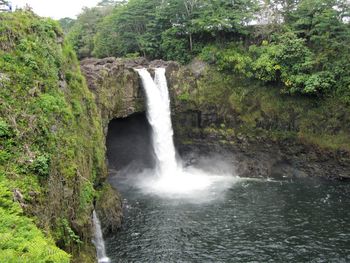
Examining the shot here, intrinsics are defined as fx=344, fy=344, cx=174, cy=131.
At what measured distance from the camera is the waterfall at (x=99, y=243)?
1778 cm

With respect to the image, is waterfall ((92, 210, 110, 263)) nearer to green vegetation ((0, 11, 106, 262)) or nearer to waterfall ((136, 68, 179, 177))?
green vegetation ((0, 11, 106, 262))

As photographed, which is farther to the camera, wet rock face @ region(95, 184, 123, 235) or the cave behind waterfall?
the cave behind waterfall

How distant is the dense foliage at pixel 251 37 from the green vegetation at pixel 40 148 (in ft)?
61.7

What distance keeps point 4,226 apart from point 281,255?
14.0 m

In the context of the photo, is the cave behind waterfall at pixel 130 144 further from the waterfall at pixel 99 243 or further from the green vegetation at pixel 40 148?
the waterfall at pixel 99 243

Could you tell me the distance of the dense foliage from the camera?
2909 centimetres

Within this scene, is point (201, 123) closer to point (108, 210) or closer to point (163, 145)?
point (163, 145)

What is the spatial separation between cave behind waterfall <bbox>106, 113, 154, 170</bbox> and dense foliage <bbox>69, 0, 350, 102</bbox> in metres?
8.82

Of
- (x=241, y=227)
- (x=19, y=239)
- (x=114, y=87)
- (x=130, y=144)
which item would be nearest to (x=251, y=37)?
(x=114, y=87)

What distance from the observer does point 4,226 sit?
848 cm

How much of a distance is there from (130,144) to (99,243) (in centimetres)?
1580

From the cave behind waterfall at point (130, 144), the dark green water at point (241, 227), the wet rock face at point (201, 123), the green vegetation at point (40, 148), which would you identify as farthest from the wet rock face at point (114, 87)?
the green vegetation at point (40, 148)

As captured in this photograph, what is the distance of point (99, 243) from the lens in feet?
60.6

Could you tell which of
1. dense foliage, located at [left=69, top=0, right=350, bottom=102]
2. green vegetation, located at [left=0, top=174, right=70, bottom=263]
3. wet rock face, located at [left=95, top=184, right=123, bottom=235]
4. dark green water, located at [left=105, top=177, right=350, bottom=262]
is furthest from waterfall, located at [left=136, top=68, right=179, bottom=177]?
green vegetation, located at [left=0, top=174, right=70, bottom=263]
